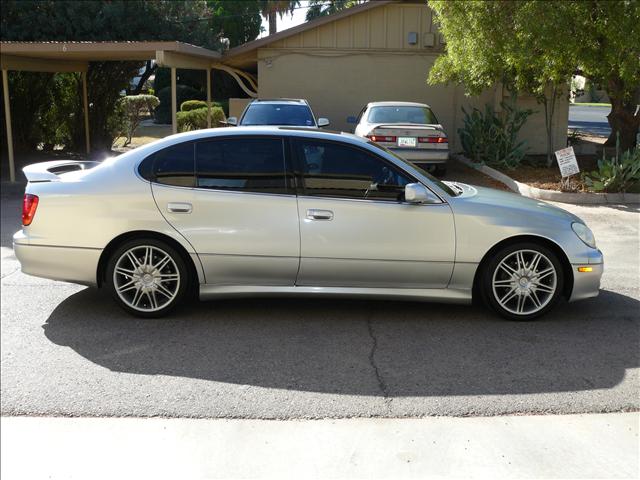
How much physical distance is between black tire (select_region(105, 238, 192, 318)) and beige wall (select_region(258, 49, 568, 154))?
1394 centimetres

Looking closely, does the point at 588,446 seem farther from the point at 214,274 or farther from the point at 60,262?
the point at 60,262

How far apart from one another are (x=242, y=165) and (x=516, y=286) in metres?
2.45

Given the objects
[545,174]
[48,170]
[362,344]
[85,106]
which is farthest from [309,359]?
[85,106]

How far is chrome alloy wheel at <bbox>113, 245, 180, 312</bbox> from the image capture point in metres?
5.56

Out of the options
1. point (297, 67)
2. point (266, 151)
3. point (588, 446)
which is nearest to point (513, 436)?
point (588, 446)

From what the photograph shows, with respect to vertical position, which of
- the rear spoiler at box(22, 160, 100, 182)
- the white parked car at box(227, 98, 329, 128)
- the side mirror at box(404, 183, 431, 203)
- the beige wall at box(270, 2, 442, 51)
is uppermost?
the beige wall at box(270, 2, 442, 51)

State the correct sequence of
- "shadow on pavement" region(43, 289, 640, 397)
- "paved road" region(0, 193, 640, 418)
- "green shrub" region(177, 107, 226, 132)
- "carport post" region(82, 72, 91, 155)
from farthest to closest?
"green shrub" region(177, 107, 226, 132), "carport post" region(82, 72, 91, 155), "shadow on pavement" region(43, 289, 640, 397), "paved road" region(0, 193, 640, 418)

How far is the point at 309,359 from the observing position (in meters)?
4.88

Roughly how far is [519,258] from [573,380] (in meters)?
1.30

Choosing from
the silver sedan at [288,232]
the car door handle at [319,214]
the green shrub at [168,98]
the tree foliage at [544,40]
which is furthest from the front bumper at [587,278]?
the green shrub at [168,98]

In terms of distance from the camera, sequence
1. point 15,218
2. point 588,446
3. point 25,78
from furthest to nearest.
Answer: point 25,78
point 15,218
point 588,446

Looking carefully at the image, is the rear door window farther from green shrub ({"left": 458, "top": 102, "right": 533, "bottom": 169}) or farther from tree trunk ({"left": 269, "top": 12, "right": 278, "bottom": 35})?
tree trunk ({"left": 269, "top": 12, "right": 278, "bottom": 35})

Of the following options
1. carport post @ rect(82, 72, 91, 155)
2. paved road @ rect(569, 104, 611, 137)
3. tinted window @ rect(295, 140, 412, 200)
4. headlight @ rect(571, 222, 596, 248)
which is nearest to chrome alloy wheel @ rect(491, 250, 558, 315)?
headlight @ rect(571, 222, 596, 248)

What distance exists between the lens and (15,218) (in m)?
10.7
